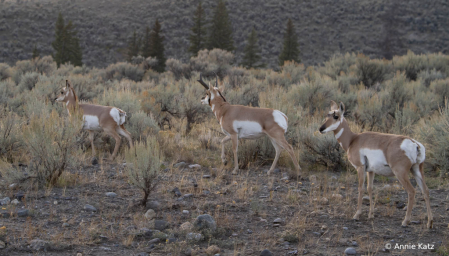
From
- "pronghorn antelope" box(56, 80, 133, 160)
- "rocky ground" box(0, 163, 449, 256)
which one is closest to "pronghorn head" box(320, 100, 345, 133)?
"rocky ground" box(0, 163, 449, 256)

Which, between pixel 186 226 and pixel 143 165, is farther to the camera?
pixel 143 165

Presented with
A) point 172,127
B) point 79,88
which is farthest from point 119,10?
point 172,127

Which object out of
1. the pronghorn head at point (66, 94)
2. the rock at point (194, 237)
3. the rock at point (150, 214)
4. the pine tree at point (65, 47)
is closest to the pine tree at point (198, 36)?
the pine tree at point (65, 47)

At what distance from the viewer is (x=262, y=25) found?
5312cm

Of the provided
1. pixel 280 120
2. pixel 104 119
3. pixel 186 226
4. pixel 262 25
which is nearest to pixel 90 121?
pixel 104 119

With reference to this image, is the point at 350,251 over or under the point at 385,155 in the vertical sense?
under

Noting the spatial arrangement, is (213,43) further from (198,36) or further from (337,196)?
(337,196)

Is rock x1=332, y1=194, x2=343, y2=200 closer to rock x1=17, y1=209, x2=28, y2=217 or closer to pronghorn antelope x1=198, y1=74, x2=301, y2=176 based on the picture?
pronghorn antelope x1=198, y1=74, x2=301, y2=176

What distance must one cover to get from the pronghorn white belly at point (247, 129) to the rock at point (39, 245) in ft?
15.5

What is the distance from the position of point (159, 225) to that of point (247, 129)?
3.61 metres

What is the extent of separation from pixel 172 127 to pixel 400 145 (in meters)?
7.92

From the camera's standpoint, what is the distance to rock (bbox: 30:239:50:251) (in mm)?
4566

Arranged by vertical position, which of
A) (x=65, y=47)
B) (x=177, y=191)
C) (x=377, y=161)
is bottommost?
(x=65, y=47)

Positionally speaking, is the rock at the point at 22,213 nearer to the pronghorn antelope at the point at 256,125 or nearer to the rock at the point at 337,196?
the pronghorn antelope at the point at 256,125
